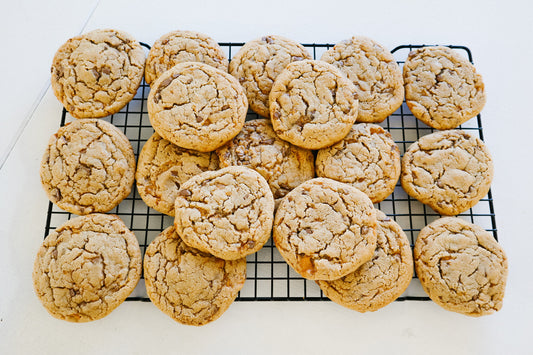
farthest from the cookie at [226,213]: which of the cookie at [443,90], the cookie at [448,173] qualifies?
the cookie at [443,90]

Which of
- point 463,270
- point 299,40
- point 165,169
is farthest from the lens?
point 299,40

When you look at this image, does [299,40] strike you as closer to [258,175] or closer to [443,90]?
[443,90]

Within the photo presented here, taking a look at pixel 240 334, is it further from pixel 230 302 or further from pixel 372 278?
pixel 372 278

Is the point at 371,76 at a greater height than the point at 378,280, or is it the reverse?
the point at 371,76

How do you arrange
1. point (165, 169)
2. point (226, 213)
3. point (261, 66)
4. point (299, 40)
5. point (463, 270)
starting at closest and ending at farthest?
point (226, 213), point (463, 270), point (165, 169), point (261, 66), point (299, 40)

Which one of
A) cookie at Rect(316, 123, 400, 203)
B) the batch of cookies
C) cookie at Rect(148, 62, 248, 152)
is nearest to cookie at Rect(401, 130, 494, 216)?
the batch of cookies

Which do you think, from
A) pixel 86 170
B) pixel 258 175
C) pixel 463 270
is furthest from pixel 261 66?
pixel 463 270

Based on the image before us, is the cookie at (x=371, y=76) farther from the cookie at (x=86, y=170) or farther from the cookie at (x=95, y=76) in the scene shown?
the cookie at (x=86, y=170)
